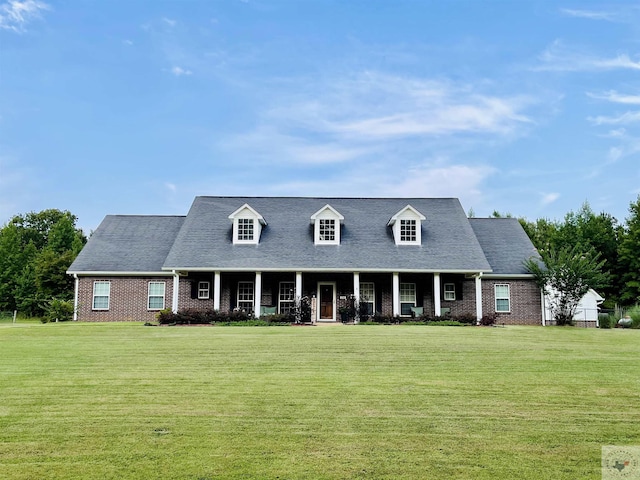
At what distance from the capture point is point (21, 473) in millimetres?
6512

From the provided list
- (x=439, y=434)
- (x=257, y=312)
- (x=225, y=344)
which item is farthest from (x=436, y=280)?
(x=439, y=434)

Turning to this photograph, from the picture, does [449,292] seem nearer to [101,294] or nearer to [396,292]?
[396,292]

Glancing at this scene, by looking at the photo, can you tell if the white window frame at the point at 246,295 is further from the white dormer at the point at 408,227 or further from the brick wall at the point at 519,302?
the brick wall at the point at 519,302

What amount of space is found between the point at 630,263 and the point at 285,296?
33017 millimetres

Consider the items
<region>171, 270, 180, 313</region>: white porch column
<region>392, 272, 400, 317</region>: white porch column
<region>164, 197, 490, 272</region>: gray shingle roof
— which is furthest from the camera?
<region>164, 197, 490, 272</region>: gray shingle roof

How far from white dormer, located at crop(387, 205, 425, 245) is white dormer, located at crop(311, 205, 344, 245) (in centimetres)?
297

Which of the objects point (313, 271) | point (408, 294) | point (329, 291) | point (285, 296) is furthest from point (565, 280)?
point (285, 296)

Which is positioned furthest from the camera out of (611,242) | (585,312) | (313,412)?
(611,242)

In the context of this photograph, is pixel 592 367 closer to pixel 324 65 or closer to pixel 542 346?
pixel 542 346

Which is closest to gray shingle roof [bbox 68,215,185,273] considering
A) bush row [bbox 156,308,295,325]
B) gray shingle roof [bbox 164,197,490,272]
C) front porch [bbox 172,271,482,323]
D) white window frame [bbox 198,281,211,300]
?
gray shingle roof [bbox 164,197,490,272]

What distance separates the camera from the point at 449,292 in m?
28.8

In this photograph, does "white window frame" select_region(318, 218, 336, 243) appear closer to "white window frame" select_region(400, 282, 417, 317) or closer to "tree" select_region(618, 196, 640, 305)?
"white window frame" select_region(400, 282, 417, 317)

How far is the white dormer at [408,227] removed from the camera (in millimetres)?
28891

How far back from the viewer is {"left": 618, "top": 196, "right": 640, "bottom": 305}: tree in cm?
4550
